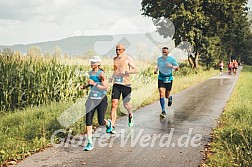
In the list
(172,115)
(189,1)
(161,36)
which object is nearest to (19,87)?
(172,115)

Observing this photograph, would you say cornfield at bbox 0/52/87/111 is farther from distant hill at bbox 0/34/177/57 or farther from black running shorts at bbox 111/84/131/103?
black running shorts at bbox 111/84/131/103

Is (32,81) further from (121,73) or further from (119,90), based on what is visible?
(121,73)

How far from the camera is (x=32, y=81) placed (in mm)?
11234

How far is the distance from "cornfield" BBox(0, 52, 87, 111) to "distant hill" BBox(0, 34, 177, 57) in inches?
25.3

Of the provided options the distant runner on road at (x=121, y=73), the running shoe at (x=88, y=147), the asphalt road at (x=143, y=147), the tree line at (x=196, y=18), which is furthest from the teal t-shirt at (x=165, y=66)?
the tree line at (x=196, y=18)

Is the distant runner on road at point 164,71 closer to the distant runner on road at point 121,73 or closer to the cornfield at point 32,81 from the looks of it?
the distant runner on road at point 121,73

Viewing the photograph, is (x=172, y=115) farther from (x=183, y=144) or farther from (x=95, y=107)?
(x=95, y=107)

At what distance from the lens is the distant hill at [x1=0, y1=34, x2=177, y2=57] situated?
12.2 meters

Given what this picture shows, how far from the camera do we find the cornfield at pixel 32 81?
35.3 ft

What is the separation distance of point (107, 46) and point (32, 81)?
10.3ft

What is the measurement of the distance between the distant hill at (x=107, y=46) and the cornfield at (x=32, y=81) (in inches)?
25.3

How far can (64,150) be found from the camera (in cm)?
598

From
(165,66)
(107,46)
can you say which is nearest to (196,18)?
(107,46)

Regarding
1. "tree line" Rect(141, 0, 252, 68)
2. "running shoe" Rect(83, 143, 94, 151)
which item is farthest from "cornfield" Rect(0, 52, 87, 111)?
"tree line" Rect(141, 0, 252, 68)
